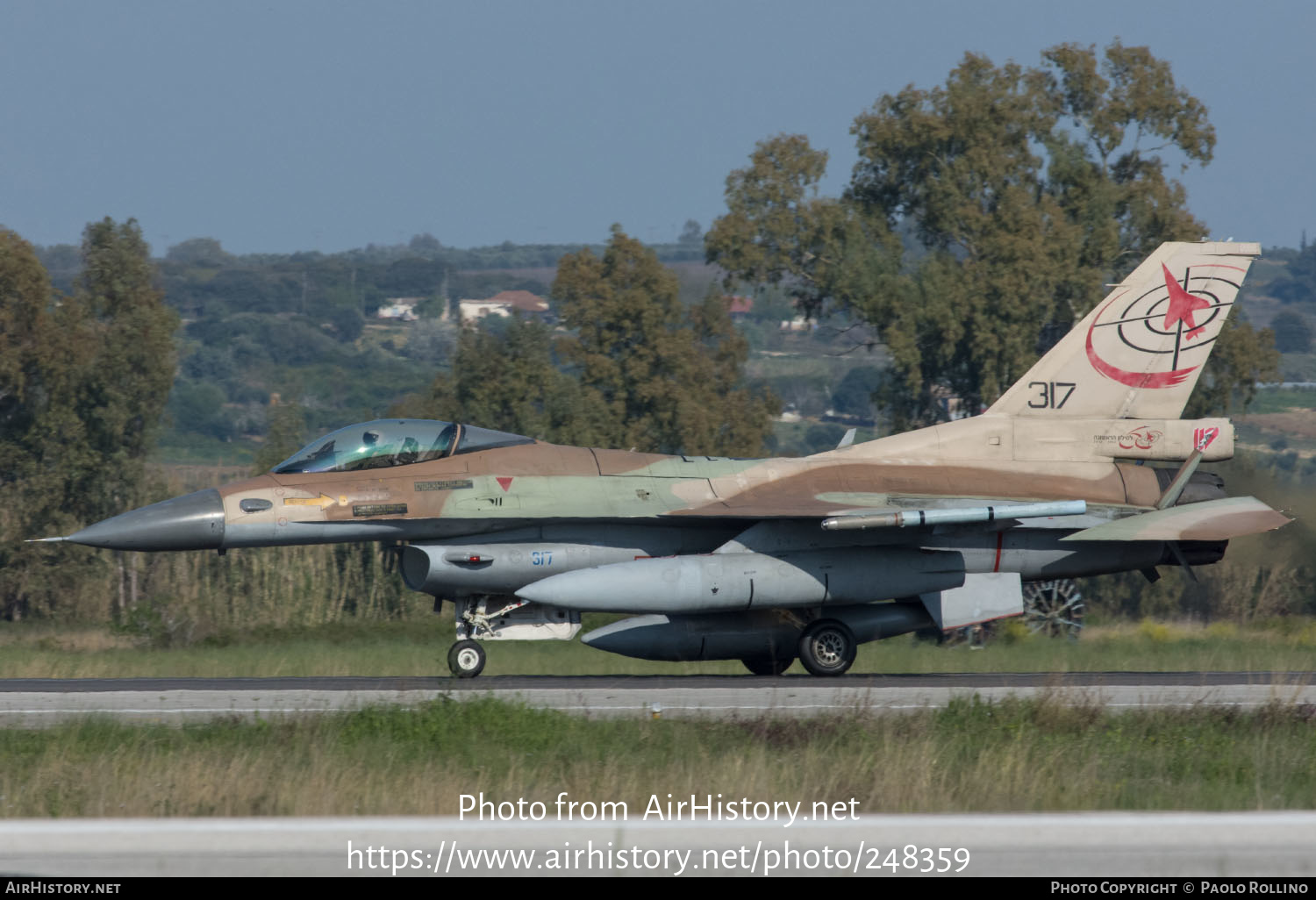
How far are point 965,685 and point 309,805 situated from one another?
25.7 feet

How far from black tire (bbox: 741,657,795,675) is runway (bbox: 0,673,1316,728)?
0.82 meters

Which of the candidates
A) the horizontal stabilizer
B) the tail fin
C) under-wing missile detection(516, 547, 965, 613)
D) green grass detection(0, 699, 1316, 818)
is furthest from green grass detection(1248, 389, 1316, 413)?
green grass detection(0, 699, 1316, 818)

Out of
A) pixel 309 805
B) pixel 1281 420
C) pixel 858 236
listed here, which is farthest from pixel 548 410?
pixel 1281 420

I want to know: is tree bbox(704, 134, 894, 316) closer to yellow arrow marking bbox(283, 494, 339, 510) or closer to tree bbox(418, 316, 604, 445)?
tree bbox(418, 316, 604, 445)

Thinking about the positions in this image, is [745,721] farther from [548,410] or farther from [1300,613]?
[548,410]

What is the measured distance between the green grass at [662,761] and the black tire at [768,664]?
4.36 m

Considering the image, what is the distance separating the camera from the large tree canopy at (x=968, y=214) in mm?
37906

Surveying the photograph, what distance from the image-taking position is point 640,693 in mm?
13031

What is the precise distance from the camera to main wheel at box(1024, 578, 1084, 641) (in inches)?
1101

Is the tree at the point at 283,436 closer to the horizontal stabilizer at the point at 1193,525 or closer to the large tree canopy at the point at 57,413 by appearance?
the large tree canopy at the point at 57,413

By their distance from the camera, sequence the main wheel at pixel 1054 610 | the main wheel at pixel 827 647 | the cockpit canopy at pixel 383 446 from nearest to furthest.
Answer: the cockpit canopy at pixel 383 446 < the main wheel at pixel 827 647 < the main wheel at pixel 1054 610

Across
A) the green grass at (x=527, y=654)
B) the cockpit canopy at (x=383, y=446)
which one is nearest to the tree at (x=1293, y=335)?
the green grass at (x=527, y=654)

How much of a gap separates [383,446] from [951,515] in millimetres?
5951

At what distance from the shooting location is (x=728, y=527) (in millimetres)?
15531
